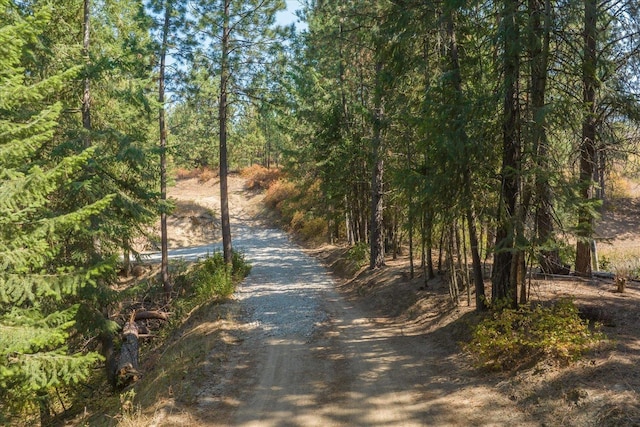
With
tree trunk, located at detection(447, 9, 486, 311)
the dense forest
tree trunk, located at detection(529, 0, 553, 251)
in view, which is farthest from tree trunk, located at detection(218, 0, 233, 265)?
tree trunk, located at detection(529, 0, 553, 251)

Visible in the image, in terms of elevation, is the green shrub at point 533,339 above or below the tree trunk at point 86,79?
below

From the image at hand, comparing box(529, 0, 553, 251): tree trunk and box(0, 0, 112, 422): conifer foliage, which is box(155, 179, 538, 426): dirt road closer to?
box(0, 0, 112, 422): conifer foliage

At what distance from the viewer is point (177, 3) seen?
1561 centimetres

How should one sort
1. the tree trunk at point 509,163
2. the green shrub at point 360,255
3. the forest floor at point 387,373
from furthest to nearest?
the green shrub at point 360,255 → the tree trunk at point 509,163 → the forest floor at point 387,373

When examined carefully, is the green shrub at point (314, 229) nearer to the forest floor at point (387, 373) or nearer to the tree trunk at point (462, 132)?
the forest floor at point (387, 373)

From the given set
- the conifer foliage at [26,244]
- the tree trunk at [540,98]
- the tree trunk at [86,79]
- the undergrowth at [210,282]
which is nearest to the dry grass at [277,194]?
the undergrowth at [210,282]

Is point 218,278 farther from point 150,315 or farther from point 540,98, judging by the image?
point 540,98

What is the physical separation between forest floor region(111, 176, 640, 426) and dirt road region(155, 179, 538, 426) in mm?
26

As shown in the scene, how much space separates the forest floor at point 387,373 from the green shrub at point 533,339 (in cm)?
23

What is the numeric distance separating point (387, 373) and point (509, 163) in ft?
16.2

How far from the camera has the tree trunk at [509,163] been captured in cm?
754

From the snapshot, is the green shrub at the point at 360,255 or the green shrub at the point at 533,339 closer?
the green shrub at the point at 533,339

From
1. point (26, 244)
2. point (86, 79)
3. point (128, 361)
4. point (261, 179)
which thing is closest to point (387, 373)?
point (26, 244)

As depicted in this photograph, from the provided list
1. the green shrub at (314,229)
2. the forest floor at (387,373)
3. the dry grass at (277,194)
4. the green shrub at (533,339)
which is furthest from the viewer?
the dry grass at (277,194)
